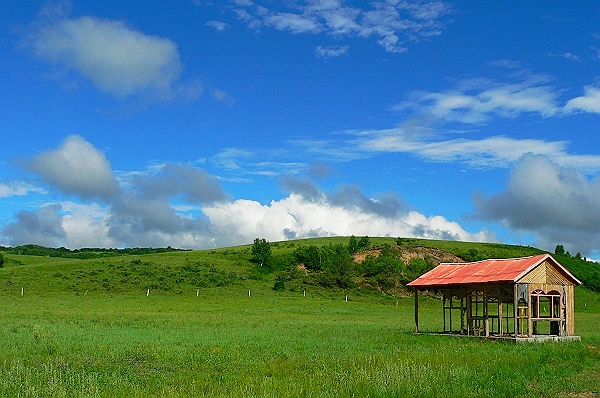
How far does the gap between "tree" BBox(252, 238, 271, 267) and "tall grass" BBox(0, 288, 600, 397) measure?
49224 millimetres

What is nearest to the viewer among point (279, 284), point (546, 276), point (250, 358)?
point (250, 358)

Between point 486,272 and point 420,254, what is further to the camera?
point 420,254

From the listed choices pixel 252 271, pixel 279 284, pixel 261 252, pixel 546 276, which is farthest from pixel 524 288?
pixel 261 252

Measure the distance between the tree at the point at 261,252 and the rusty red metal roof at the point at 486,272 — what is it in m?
54.4

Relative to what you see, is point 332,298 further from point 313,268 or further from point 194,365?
point 194,365

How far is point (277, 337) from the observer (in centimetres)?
3588

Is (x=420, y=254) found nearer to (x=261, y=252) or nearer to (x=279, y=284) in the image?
(x=261, y=252)

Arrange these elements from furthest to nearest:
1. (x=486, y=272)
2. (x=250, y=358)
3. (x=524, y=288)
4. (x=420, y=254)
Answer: (x=420, y=254) < (x=486, y=272) < (x=524, y=288) < (x=250, y=358)

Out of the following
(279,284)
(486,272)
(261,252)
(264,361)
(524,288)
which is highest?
(261,252)

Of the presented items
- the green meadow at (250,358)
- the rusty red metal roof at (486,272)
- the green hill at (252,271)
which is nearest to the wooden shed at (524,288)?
the rusty red metal roof at (486,272)

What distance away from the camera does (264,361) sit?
997 inches

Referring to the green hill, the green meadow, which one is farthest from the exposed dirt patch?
the green meadow

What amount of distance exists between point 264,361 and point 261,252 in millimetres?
72773

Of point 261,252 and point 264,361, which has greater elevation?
point 261,252
